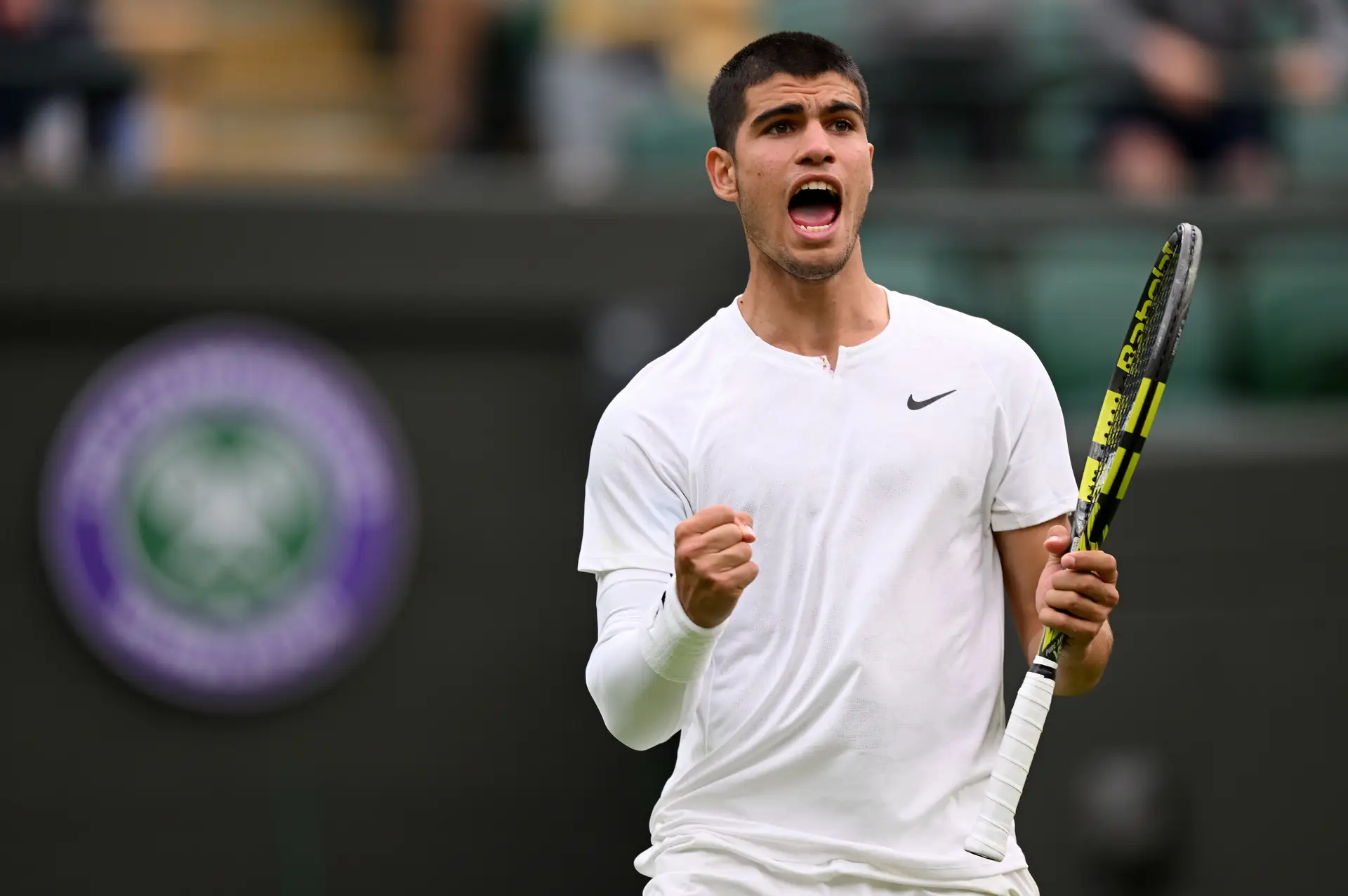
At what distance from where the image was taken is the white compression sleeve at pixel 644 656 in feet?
10.0

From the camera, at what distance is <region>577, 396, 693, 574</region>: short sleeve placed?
329 cm

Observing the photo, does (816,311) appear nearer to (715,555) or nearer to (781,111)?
(781,111)

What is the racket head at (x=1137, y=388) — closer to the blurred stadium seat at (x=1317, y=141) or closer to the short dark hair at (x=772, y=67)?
the short dark hair at (x=772, y=67)

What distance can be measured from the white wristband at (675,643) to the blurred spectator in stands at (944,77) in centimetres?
456

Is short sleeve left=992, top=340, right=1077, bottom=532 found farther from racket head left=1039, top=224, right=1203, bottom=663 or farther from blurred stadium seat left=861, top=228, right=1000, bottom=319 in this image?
blurred stadium seat left=861, top=228, right=1000, bottom=319

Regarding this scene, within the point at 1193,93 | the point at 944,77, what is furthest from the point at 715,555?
the point at 1193,93

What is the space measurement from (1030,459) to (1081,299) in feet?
13.2

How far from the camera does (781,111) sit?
3287 millimetres

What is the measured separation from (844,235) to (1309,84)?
5.17 m

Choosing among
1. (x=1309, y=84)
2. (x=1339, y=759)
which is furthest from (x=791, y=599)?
(x=1309, y=84)

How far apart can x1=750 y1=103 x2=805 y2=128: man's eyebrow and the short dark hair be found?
0.05 meters

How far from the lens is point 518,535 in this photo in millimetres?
7035

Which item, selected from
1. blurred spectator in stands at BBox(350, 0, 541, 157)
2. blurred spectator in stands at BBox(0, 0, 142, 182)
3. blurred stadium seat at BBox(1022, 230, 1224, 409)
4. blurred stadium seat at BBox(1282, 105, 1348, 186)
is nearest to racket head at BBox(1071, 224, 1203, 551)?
blurred stadium seat at BBox(1022, 230, 1224, 409)

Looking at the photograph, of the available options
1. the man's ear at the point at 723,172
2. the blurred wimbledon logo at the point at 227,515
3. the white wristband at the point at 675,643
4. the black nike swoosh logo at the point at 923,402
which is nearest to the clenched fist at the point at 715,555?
the white wristband at the point at 675,643
